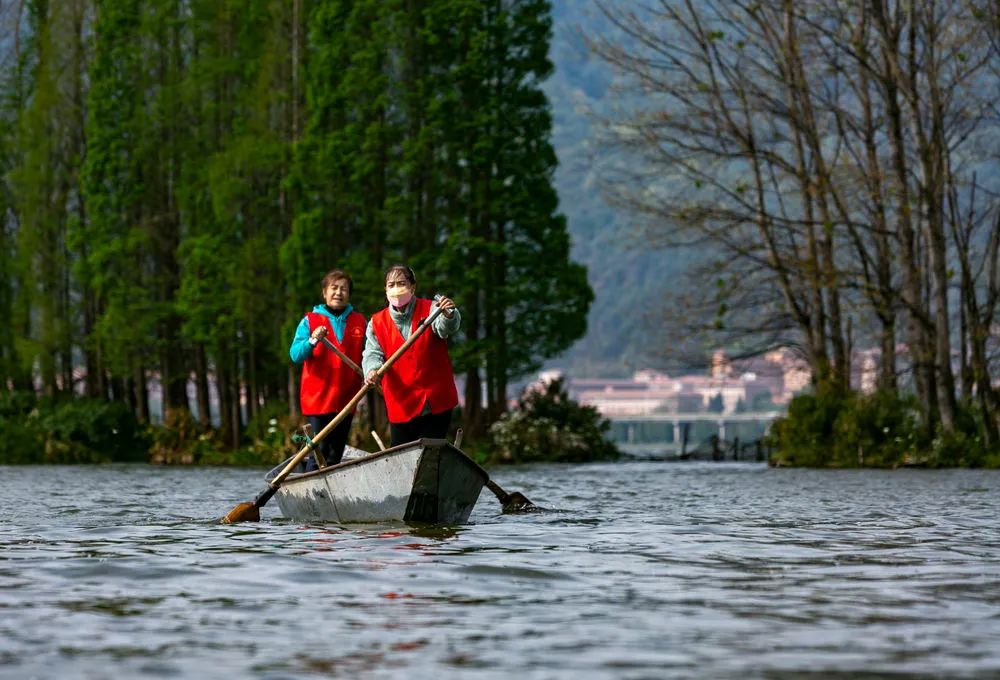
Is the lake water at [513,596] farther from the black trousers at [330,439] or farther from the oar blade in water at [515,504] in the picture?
the black trousers at [330,439]

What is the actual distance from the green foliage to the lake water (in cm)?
2215

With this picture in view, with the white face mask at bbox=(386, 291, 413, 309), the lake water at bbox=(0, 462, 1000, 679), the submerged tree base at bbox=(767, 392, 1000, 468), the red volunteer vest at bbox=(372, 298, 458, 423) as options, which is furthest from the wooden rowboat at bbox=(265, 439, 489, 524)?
the submerged tree base at bbox=(767, 392, 1000, 468)

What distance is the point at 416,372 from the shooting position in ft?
50.3

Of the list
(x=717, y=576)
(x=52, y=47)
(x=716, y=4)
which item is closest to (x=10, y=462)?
(x=52, y=47)

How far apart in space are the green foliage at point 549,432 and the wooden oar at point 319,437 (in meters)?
23.6

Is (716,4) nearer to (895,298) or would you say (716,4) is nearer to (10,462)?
(895,298)

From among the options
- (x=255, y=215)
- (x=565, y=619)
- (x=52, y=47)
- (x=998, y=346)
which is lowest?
(x=565, y=619)

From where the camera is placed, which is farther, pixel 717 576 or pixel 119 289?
pixel 119 289

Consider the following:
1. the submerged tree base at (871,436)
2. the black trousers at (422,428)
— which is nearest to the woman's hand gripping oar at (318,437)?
the black trousers at (422,428)

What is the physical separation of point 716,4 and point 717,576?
86.3ft

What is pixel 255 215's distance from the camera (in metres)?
46.1

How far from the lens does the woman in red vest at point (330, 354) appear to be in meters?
16.2

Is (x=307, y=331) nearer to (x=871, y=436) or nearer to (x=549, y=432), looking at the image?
(x=871, y=436)

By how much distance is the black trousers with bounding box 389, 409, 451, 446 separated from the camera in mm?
15547
